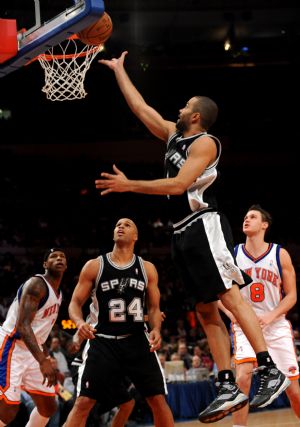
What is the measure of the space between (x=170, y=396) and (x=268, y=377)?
7.07m

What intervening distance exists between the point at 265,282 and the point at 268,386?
95.0 inches

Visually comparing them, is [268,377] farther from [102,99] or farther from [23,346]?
[102,99]

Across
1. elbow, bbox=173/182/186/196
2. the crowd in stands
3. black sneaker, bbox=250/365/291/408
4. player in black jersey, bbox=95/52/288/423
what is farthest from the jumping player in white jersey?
the crowd in stands

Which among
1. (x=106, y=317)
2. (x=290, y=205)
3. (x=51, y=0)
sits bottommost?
(x=106, y=317)

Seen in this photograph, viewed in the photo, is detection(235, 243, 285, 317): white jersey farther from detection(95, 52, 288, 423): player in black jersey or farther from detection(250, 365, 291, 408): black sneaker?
detection(250, 365, 291, 408): black sneaker

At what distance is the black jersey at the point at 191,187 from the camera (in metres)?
5.25

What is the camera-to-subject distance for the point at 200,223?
5.21 meters

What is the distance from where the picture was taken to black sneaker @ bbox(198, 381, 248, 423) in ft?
15.9

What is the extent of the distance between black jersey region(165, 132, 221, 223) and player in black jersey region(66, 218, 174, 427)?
→ 1545mm

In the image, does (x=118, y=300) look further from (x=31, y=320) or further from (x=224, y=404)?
(x=224, y=404)

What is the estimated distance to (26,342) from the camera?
22.4 ft

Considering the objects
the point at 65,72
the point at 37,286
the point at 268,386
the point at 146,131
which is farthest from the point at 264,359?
the point at 146,131

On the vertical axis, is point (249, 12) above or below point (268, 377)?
above

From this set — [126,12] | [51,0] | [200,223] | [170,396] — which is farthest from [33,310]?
[126,12]
